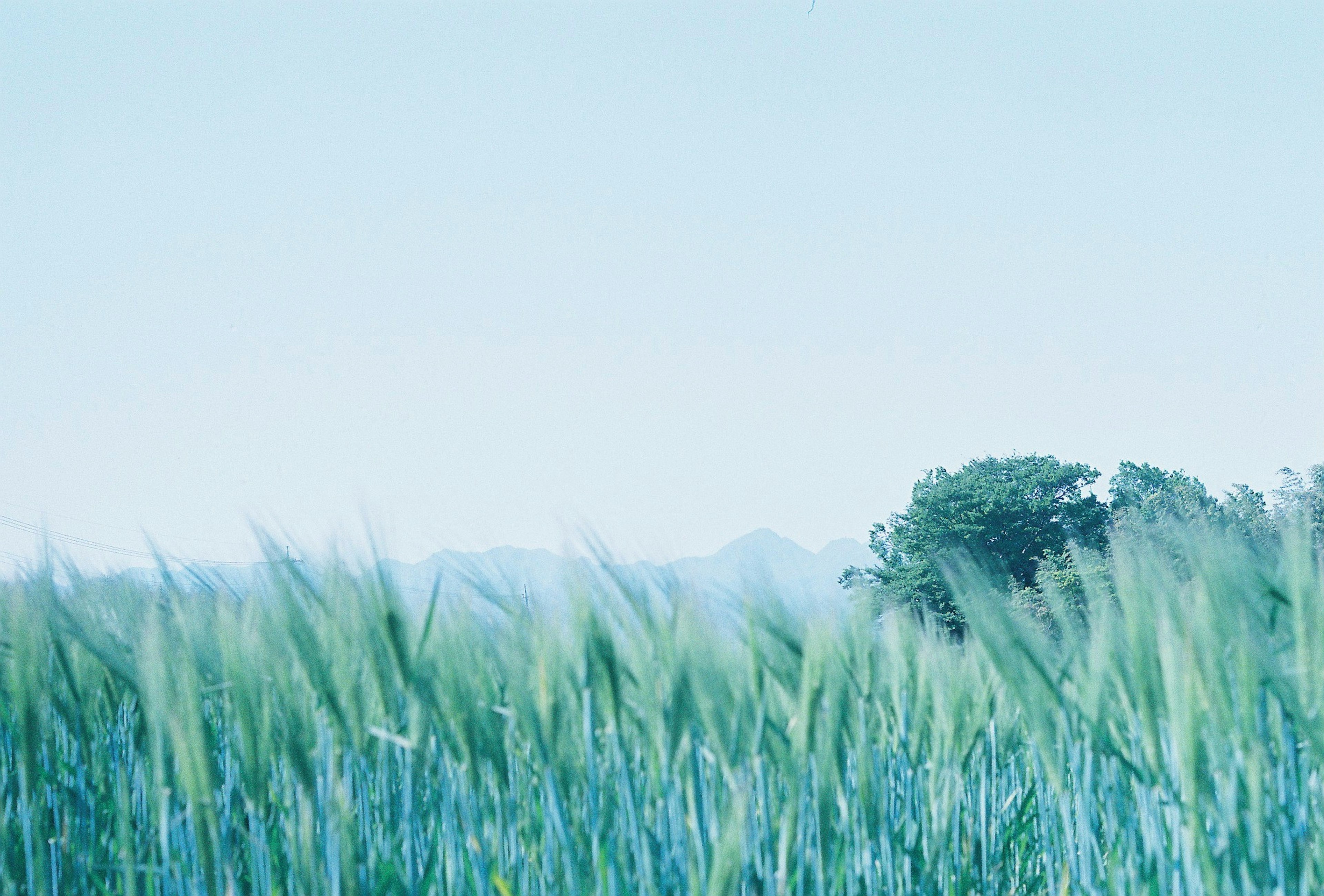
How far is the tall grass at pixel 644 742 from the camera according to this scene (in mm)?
1354

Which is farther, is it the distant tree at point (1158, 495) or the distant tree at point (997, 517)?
the distant tree at point (997, 517)

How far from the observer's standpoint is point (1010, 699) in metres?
2.43

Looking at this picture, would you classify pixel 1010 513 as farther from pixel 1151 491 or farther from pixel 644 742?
pixel 644 742

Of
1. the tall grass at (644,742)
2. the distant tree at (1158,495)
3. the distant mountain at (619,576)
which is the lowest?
the tall grass at (644,742)

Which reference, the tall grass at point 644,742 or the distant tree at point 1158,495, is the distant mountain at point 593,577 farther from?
the distant tree at point 1158,495

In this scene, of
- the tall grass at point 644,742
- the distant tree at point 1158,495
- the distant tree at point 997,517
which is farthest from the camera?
the distant tree at point 997,517

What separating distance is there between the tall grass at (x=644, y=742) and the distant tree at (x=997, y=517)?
30200 mm

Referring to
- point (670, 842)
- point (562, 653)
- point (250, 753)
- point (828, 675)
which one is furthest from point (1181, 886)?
point (250, 753)

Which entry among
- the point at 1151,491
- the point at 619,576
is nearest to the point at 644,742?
the point at 619,576

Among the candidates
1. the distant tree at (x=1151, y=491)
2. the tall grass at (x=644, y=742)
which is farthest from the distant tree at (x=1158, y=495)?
the tall grass at (x=644, y=742)

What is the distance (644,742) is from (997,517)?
3354cm

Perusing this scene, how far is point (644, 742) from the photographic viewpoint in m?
1.57

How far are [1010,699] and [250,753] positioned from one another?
1687 mm

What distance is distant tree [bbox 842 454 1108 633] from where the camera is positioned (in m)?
32.3
